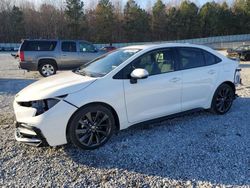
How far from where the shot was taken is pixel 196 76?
5.22m

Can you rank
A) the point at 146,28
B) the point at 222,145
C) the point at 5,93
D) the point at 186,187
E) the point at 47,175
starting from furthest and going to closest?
the point at 146,28 < the point at 5,93 < the point at 222,145 < the point at 47,175 < the point at 186,187

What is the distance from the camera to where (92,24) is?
6631 cm

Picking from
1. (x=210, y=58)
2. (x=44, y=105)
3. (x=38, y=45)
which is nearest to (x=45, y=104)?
(x=44, y=105)

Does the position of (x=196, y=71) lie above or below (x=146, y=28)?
below

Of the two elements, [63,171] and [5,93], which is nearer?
[63,171]

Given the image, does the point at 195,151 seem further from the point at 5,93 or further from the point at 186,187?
the point at 5,93

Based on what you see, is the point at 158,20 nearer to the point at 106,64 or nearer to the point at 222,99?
the point at 222,99

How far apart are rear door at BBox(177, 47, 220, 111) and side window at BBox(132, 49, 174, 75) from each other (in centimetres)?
25

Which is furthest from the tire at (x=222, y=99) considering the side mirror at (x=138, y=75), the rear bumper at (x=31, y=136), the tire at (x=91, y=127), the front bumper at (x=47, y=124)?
the rear bumper at (x=31, y=136)

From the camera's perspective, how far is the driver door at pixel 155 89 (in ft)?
14.7

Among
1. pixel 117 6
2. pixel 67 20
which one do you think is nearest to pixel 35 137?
pixel 67 20

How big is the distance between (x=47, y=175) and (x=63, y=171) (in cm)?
22

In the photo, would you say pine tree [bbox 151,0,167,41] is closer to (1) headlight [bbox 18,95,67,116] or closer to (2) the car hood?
(2) the car hood

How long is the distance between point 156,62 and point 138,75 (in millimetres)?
684
